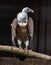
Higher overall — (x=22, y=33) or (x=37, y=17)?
(x=22, y=33)

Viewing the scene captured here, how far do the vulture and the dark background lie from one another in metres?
1.61

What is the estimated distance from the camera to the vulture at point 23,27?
13.8 ft

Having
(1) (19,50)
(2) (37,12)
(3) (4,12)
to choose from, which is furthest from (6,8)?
(1) (19,50)

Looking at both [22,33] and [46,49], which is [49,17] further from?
[22,33]

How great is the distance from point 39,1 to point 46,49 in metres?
0.67

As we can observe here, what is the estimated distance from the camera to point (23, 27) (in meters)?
4.27

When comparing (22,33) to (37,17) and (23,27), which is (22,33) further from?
A: (37,17)

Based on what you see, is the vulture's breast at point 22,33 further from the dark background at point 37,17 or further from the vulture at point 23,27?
the dark background at point 37,17

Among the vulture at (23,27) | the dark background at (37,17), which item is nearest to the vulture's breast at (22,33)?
the vulture at (23,27)

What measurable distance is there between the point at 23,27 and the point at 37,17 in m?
1.77

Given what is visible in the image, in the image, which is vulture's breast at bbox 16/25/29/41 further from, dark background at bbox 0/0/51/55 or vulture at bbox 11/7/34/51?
dark background at bbox 0/0/51/55

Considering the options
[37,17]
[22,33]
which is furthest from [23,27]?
[37,17]

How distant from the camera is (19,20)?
4180 mm

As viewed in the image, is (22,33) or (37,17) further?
(37,17)
